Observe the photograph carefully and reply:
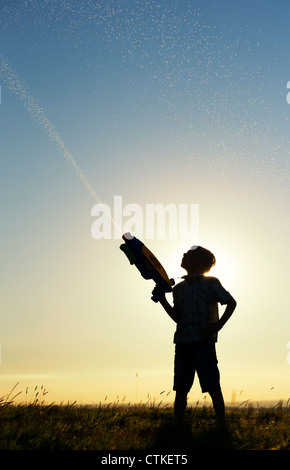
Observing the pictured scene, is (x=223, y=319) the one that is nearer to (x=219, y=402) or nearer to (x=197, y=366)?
(x=197, y=366)

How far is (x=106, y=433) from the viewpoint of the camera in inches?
263

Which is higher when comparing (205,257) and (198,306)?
(205,257)

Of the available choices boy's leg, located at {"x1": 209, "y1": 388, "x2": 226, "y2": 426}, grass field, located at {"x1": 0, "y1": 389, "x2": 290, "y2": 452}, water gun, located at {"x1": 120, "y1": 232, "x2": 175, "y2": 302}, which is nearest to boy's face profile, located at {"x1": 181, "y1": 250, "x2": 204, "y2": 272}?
water gun, located at {"x1": 120, "y1": 232, "x2": 175, "y2": 302}

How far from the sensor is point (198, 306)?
7324 mm

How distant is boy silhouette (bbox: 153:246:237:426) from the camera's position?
7.09m

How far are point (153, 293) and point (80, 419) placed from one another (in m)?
2.16

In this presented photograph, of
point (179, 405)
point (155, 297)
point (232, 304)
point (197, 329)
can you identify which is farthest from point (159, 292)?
point (179, 405)

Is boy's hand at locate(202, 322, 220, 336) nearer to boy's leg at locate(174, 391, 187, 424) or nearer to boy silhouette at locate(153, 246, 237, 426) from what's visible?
boy silhouette at locate(153, 246, 237, 426)

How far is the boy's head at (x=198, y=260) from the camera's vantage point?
7.71 m

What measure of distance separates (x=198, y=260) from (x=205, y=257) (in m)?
0.12

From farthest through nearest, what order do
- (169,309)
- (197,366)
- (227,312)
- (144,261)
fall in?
(144,261) → (169,309) → (227,312) → (197,366)

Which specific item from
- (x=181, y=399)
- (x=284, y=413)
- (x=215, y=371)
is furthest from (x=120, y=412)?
(x=284, y=413)

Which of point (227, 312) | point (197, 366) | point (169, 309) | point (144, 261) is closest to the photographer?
point (197, 366)
